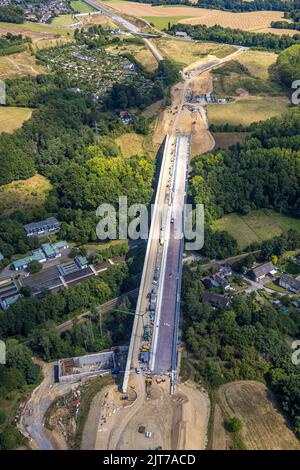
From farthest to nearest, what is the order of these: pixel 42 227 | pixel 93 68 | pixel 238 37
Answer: pixel 238 37 < pixel 93 68 < pixel 42 227

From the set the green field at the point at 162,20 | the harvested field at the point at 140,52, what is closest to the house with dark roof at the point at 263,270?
the harvested field at the point at 140,52

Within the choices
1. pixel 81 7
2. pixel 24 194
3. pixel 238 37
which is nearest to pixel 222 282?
pixel 24 194

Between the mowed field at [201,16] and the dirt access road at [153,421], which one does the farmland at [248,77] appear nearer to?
the mowed field at [201,16]

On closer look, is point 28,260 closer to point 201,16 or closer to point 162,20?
point 162,20

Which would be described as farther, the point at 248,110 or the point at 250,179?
the point at 248,110

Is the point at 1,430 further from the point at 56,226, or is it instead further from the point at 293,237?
the point at 293,237
